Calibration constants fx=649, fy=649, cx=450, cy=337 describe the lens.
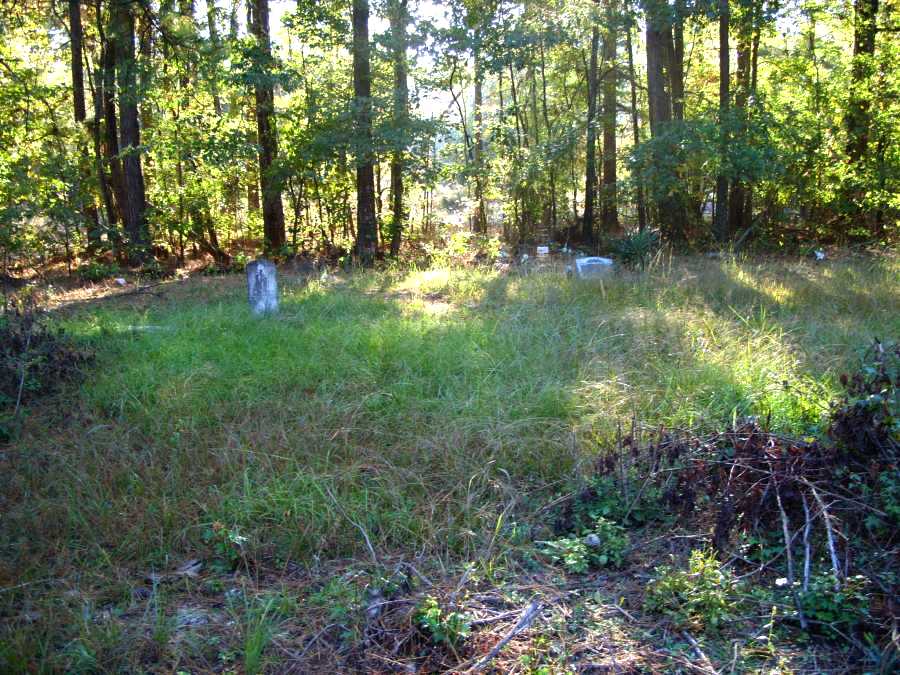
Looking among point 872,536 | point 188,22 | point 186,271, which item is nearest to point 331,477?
point 872,536

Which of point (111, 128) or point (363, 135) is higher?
point (111, 128)

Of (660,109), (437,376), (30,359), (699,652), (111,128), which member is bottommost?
(699,652)

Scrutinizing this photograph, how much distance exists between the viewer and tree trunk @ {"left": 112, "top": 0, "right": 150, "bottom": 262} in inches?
442

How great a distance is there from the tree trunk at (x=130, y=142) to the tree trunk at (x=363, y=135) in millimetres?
3758

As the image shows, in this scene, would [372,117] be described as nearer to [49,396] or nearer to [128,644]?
[49,396]

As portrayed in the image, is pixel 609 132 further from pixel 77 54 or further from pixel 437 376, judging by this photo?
pixel 437 376

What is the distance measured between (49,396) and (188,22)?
9.37m

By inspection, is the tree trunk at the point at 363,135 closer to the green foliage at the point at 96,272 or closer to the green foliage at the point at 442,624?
the green foliage at the point at 96,272

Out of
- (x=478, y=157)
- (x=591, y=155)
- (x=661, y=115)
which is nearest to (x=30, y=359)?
(x=478, y=157)

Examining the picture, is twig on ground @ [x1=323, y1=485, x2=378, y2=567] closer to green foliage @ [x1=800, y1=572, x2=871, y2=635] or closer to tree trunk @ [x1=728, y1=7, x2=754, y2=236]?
green foliage @ [x1=800, y1=572, x2=871, y2=635]

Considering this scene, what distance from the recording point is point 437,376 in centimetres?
509

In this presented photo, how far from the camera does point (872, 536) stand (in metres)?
2.86

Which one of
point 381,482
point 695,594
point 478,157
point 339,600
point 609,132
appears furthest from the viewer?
point 609,132

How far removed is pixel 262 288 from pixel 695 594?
5.96 metres
